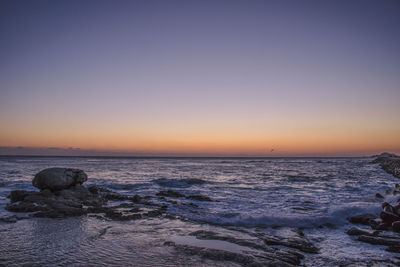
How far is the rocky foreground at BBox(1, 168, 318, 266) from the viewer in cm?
522

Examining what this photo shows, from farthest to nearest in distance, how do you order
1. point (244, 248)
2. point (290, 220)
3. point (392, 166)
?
1. point (392, 166)
2. point (290, 220)
3. point (244, 248)

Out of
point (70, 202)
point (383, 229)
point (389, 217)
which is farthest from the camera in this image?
point (70, 202)

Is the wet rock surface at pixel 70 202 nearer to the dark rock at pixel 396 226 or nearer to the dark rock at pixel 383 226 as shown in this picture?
→ the dark rock at pixel 383 226

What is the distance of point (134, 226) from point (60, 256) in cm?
270

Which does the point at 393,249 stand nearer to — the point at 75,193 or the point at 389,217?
the point at 389,217

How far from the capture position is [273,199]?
13391 millimetres

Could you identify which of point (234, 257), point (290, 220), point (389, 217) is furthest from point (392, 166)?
point (234, 257)

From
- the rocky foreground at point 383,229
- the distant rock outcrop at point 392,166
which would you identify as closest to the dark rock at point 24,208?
the rocky foreground at point 383,229

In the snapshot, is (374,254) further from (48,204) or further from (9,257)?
(48,204)

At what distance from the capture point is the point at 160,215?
30.1 ft

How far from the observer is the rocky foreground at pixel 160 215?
Answer: 5.22 m

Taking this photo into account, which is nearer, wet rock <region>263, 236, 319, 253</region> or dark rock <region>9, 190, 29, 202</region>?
wet rock <region>263, 236, 319, 253</region>

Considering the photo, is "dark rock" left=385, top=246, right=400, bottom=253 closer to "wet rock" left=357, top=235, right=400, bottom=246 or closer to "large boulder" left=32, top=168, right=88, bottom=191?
"wet rock" left=357, top=235, right=400, bottom=246

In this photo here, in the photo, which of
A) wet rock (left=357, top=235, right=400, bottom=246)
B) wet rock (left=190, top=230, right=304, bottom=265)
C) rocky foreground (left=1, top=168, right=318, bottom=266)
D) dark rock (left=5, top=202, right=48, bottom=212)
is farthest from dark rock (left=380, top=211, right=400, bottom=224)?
dark rock (left=5, top=202, right=48, bottom=212)
